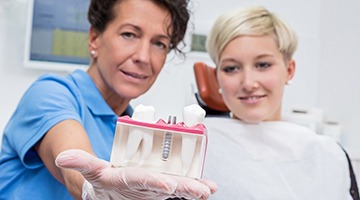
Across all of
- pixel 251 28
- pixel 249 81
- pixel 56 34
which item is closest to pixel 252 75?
pixel 249 81

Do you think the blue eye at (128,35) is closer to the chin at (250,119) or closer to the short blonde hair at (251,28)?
the short blonde hair at (251,28)

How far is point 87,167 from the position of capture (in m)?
0.52

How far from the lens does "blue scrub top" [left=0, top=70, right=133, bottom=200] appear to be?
0.81m

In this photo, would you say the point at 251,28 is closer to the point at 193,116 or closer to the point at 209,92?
the point at 209,92

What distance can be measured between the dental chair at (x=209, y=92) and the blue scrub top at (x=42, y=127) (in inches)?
20.9

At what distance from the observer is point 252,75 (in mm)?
1122

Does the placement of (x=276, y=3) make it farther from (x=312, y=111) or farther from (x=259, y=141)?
(x=259, y=141)

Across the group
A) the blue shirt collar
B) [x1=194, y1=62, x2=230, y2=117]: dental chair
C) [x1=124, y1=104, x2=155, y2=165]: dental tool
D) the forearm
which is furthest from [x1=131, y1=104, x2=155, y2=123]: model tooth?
[x1=194, y1=62, x2=230, y2=117]: dental chair

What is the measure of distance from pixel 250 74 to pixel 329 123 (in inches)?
39.6

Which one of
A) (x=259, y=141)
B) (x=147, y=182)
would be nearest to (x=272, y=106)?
(x=259, y=141)

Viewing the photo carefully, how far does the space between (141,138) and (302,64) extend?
5.49 feet

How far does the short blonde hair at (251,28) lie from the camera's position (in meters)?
1.13

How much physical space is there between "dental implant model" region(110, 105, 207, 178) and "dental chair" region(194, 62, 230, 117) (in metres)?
0.91

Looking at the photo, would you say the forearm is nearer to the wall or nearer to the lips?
the lips
